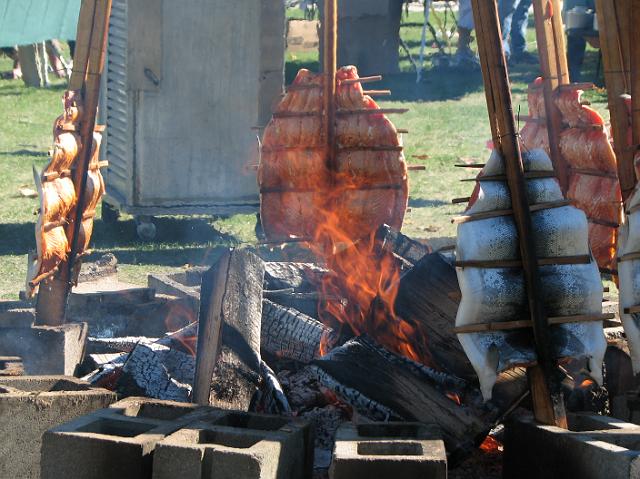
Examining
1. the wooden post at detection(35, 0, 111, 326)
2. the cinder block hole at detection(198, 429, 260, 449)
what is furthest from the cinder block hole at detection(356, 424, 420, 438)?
the wooden post at detection(35, 0, 111, 326)

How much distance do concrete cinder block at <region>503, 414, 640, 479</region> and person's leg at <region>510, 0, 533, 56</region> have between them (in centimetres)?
1825

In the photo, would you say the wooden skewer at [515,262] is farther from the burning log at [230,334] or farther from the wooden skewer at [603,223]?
the wooden skewer at [603,223]

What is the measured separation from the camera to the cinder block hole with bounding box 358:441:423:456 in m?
3.80

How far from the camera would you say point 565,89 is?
5.99 meters

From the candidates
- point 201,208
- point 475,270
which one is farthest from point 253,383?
point 201,208

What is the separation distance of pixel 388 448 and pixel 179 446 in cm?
69

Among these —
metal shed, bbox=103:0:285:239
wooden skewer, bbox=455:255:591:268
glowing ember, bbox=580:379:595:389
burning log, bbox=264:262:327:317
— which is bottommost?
glowing ember, bbox=580:379:595:389

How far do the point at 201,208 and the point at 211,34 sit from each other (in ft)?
5.26

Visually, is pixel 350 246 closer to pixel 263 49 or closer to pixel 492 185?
pixel 492 185

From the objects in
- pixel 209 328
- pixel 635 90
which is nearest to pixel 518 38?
pixel 635 90

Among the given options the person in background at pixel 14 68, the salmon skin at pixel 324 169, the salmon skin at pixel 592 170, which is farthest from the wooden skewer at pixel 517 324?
the person in background at pixel 14 68

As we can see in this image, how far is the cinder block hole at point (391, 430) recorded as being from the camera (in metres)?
4.01

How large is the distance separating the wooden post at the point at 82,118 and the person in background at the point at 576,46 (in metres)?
14.3

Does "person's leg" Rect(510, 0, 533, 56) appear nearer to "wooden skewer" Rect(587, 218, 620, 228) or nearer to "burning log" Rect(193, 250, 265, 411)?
"wooden skewer" Rect(587, 218, 620, 228)
